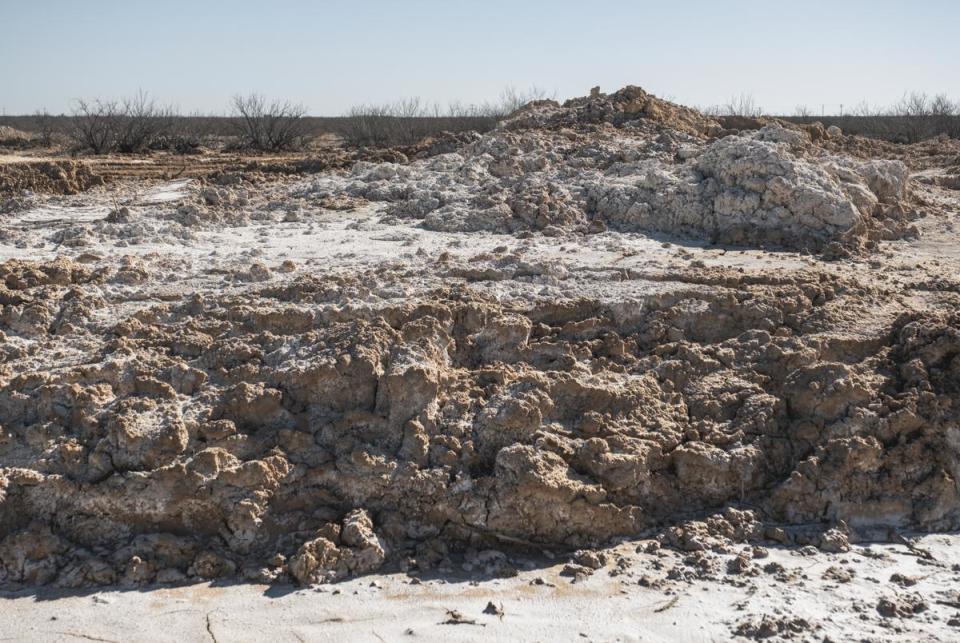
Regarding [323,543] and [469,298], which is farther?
[469,298]

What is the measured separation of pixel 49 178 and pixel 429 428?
6.62 metres

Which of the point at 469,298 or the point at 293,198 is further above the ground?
the point at 293,198

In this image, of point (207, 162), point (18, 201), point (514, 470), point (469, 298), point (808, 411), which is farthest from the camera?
point (207, 162)

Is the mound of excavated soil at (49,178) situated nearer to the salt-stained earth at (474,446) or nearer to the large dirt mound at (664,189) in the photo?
the salt-stained earth at (474,446)

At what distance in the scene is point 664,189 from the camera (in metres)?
8.34

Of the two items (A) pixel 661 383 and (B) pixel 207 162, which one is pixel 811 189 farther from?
(B) pixel 207 162

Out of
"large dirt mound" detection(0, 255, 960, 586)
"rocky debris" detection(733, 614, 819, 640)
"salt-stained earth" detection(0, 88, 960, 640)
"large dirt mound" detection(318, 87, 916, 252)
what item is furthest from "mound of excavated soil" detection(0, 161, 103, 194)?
"rocky debris" detection(733, 614, 819, 640)

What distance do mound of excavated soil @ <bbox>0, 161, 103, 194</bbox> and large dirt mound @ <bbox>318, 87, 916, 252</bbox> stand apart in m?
2.69

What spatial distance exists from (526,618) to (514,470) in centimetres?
88

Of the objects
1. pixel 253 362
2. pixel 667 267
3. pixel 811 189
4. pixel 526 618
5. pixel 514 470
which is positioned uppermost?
pixel 811 189

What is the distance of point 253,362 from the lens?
17.0 feet

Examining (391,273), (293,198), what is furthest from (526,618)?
(293,198)

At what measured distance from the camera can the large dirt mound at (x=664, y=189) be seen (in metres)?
7.89

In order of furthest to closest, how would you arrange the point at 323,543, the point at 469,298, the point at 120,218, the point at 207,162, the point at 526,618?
the point at 207,162
the point at 120,218
the point at 469,298
the point at 323,543
the point at 526,618
